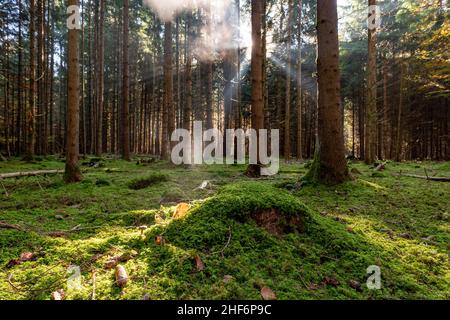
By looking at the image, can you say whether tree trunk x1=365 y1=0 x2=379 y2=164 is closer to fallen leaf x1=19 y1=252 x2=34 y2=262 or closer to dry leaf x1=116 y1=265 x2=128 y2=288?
dry leaf x1=116 y1=265 x2=128 y2=288

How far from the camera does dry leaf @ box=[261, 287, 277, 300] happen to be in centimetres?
219

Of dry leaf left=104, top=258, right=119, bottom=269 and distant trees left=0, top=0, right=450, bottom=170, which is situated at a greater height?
distant trees left=0, top=0, right=450, bottom=170

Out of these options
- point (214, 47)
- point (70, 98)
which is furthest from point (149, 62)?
point (70, 98)

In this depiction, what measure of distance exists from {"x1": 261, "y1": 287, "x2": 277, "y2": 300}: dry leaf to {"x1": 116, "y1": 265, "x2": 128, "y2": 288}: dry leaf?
3.37ft

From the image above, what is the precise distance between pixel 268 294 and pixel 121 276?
44.1 inches

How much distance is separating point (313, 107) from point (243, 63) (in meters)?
8.97

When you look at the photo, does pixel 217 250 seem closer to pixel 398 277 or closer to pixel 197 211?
pixel 197 211

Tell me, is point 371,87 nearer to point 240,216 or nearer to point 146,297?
point 240,216

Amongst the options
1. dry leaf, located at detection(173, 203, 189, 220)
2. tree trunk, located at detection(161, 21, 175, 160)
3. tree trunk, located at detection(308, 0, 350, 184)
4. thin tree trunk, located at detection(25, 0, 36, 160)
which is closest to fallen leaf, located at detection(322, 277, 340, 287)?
dry leaf, located at detection(173, 203, 189, 220)

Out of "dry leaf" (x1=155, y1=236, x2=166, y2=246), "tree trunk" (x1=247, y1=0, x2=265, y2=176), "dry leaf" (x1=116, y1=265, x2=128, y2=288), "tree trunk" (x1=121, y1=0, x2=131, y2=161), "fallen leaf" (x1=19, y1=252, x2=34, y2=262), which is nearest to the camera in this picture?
"dry leaf" (x1=116, y1=265, x2=128, y2=288)

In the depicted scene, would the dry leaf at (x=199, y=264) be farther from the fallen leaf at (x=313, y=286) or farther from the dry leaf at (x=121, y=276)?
the fallen leaf at (x=313, y=286)

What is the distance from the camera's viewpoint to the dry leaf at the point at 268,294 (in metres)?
2.19

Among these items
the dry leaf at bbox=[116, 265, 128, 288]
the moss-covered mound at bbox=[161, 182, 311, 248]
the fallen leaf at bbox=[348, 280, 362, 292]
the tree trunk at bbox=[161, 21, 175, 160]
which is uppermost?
the tree trunk at bbox=[161, 21, 175, 160]

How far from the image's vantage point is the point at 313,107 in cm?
3319
